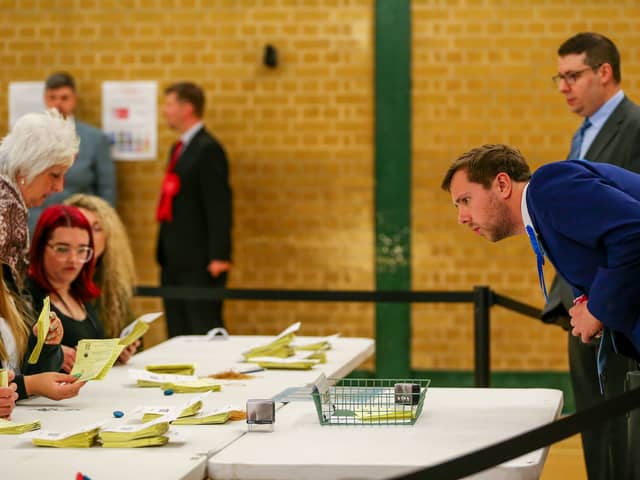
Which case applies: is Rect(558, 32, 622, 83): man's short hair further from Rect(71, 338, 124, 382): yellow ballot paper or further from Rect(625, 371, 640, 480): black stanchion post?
Rect(71, 338, 124, 382): yellow ballot paper

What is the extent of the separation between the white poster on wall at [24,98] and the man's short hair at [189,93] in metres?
0.99

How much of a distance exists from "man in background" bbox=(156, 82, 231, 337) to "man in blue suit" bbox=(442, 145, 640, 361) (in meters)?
4.03

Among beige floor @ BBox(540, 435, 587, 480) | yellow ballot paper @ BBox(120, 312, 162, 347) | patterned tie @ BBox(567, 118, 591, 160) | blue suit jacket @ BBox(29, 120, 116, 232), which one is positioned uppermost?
patterned tie @ BBox(567, 118, 591, 160)

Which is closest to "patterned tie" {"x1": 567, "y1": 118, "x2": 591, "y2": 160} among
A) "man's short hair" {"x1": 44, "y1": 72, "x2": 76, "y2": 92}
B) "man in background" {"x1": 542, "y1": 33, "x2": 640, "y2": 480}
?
"man in background" {"x1": 542, "y1": 33, "x2": 640, "y2": 480}

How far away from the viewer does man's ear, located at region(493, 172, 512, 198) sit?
3.13 meters

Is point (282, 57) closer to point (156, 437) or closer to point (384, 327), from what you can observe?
point (384, 327)

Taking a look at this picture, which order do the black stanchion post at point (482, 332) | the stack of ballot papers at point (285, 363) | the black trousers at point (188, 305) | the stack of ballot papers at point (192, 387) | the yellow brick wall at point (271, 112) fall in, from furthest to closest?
the yellow brick wall at point (271, 112), the black trousers at point (188, 305), the black stanchion post at point (482, 332), the stack of ballot papers at point (285, 363), the stack of ballot papers at point (192, 387)

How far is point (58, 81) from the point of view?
7328mm

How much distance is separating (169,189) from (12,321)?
3701 mm

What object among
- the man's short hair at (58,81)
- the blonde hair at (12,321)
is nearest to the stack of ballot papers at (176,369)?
the blonde hair at (12,321)

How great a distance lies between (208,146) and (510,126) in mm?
1865

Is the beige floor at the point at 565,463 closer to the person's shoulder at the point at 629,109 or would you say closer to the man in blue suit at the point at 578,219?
the person's shoulder at the point at 629,109

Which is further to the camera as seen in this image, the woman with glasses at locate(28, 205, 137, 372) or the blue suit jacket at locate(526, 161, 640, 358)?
the woman with glasses at locate(28, 205, 137, 372)

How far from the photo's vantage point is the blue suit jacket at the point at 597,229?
9.24 ft
